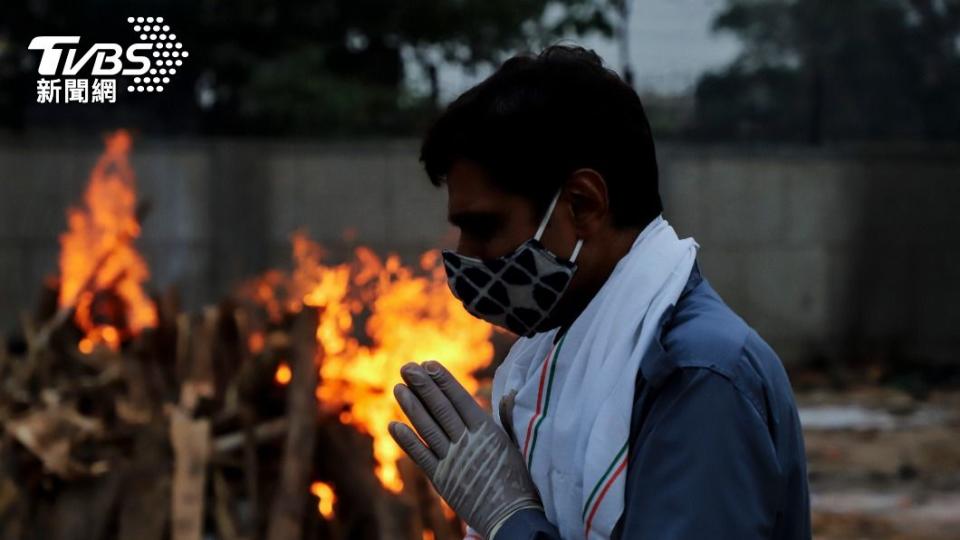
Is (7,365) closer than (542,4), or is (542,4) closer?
(7,365)

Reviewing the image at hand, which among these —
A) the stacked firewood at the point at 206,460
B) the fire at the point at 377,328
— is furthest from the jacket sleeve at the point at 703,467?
the stacked firewood at the point at 206,460

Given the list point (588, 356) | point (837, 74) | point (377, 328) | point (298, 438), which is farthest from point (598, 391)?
point (837, 74)

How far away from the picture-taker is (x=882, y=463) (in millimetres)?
9195

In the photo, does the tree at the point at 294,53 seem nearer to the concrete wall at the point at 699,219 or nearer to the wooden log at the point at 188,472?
the concrete wall at the point at 699,219

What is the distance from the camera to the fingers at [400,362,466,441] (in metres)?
1.90

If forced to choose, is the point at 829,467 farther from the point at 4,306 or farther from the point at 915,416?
the point at 4,306

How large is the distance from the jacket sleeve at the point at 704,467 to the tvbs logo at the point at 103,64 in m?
5.31

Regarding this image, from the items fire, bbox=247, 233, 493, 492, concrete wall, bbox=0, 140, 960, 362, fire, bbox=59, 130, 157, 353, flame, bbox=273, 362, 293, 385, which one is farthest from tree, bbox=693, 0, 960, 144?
flame, bbox=273, 362, 293, 385

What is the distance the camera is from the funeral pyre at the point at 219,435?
15.4ft

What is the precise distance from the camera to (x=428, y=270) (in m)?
11.4

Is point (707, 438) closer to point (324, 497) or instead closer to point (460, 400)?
point (460, 400)

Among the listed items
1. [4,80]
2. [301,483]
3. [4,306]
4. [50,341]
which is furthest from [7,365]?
[4,80]

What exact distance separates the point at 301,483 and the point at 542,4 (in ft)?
31.0

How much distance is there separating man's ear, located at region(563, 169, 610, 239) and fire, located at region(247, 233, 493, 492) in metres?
2.77
